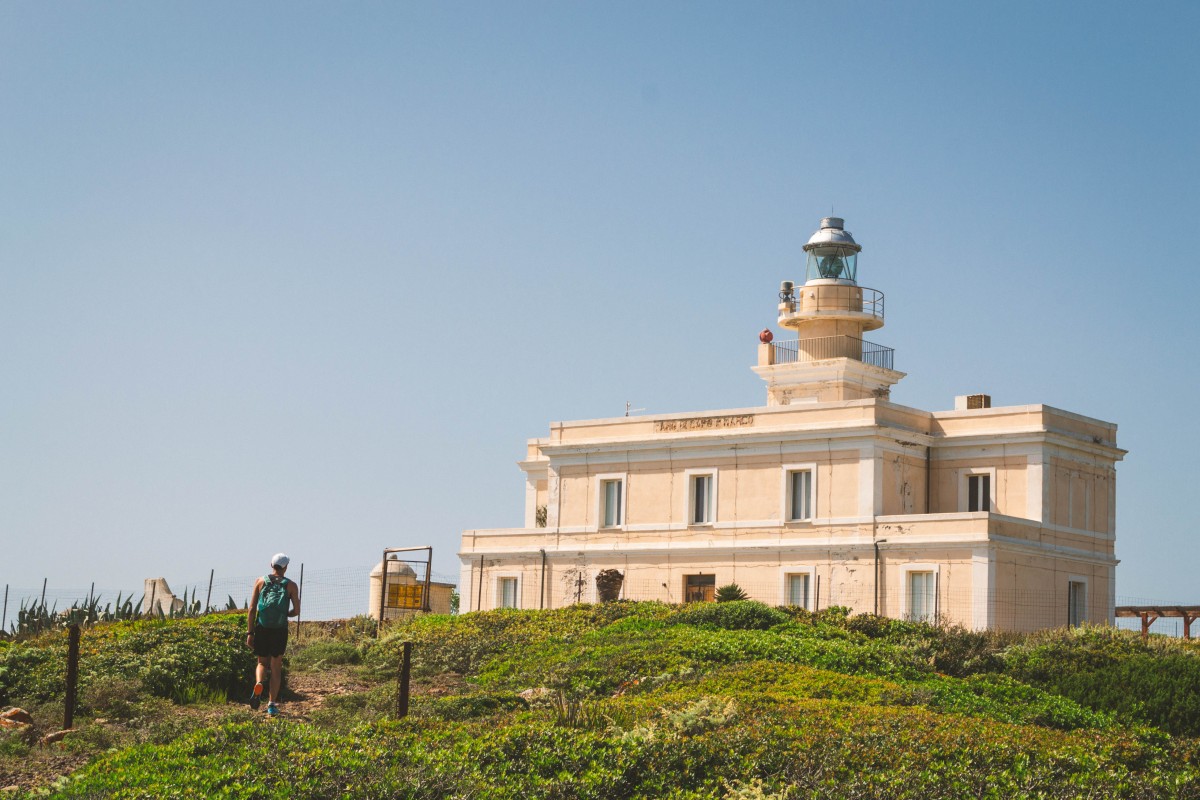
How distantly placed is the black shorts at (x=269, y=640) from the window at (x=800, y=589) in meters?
22.6

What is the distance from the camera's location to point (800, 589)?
3875 cm

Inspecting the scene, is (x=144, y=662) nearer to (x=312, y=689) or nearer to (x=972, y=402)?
(x=312, y=689)

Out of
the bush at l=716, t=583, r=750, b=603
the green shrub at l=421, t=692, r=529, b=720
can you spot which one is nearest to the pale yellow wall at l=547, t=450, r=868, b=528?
the bush at l=716, t=583, r=750, b=603

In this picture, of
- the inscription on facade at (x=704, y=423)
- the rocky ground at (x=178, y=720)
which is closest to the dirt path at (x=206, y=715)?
the rocky ground at (x=178, y=720)

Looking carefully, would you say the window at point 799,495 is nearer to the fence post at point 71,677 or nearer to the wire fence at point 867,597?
the wire fence at point 867,597

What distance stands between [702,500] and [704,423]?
2163mm

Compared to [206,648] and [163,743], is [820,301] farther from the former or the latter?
[163,743]

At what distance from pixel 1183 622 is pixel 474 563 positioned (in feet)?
69.5

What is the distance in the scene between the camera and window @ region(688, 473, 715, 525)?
40938mm

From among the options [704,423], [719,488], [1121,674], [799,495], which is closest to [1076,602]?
[799,495]

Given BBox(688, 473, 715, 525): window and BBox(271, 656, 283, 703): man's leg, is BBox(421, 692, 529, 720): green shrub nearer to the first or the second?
BBox(271, 656, 283, 703): man's leg

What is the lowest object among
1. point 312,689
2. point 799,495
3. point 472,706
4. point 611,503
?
point 312,689

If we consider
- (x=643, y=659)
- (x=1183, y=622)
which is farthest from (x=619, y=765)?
(x=1183, y=622)

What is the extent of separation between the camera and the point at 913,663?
2391cm
